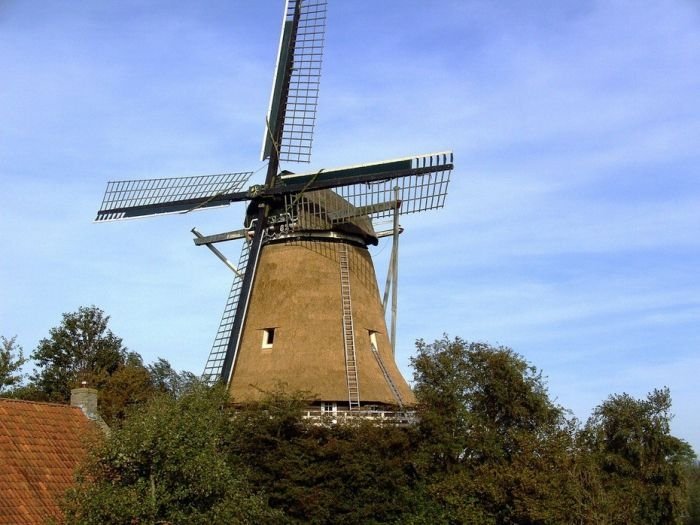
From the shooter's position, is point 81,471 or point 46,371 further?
point 46,371

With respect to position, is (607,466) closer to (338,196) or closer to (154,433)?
(338,196)

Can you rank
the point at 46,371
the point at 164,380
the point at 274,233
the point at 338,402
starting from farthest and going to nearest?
the point at 164,380 → the point at 46,371 → the point at 274,233 → the point at 338,402

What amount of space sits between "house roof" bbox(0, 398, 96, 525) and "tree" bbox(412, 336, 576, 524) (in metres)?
11.8

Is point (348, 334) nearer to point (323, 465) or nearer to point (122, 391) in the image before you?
point (323, 465)

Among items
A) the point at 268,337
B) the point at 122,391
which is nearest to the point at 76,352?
the point at 122,391

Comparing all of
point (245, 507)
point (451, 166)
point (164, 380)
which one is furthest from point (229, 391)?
point (164, 380)

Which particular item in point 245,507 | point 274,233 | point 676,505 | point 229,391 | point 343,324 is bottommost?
point 245,507

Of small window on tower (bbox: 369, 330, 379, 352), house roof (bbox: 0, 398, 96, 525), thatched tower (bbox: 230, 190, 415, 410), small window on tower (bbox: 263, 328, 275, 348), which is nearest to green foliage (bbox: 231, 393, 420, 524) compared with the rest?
thatched tower (bbox: 230, 190, 415, 410)

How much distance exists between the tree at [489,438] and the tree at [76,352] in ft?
65.3

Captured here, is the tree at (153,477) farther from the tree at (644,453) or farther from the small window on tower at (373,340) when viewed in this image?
the tree at (644,453)

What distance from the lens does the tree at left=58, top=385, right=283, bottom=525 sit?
19375 mm

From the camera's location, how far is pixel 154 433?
19.8 m

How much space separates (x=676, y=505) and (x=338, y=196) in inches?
641

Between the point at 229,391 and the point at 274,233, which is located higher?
the point at 274,233
